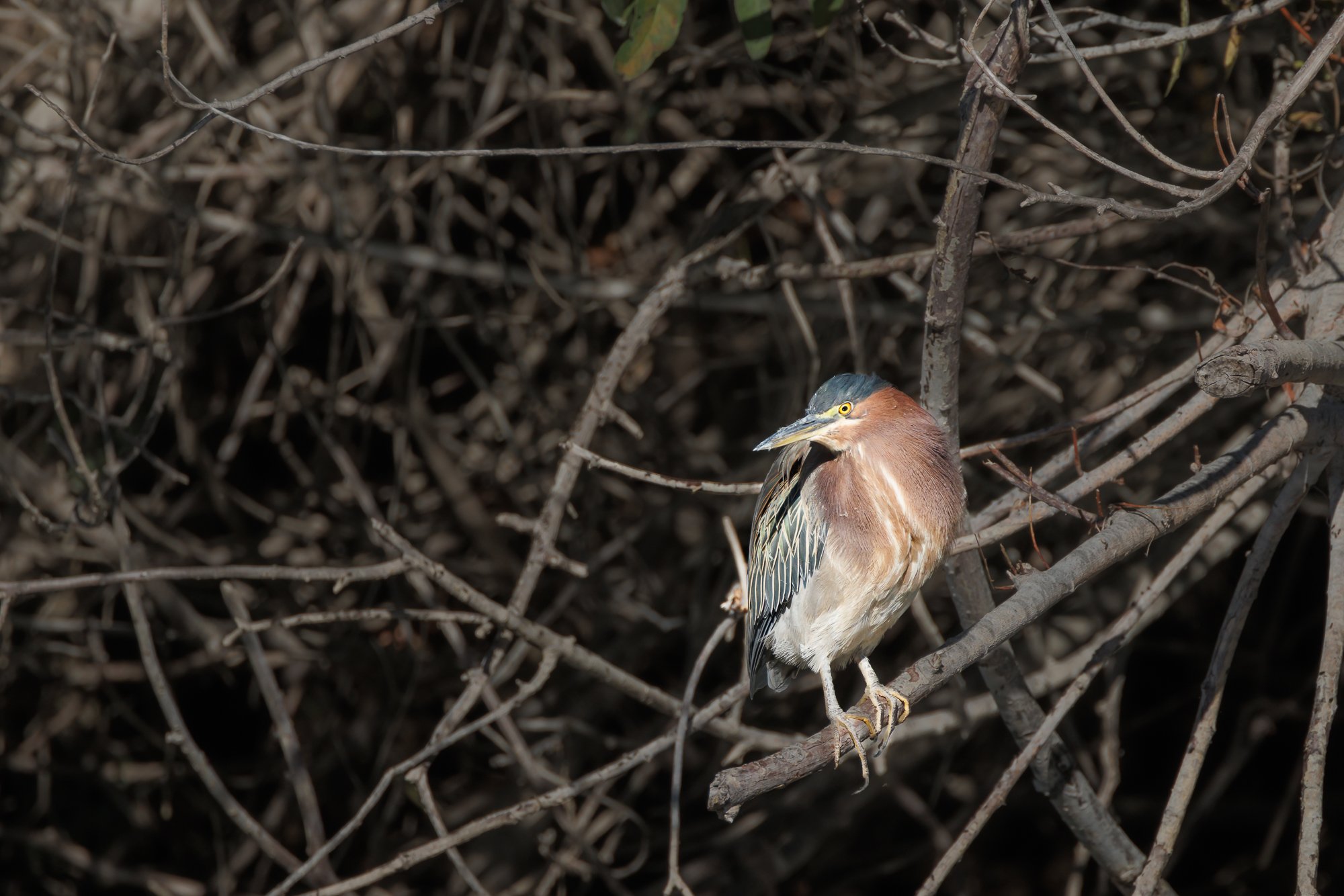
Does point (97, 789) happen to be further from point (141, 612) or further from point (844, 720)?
point (844, 720)

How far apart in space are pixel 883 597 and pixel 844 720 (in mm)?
205

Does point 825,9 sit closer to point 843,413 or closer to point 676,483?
point 843,413

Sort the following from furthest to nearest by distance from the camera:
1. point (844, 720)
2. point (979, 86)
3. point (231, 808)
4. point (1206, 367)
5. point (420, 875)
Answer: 1. point (420, 875)
2. point (231, 808)
3. point (844, 720)
4. point (979, 86)
5. point (1206, 367)

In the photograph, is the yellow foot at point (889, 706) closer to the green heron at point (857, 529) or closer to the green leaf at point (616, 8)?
the green heron at point (857, 529)

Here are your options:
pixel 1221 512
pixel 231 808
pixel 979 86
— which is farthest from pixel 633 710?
pixel 979 86

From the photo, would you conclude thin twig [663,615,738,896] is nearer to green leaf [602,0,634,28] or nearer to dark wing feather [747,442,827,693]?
dark wing feather [747,442,827,693]

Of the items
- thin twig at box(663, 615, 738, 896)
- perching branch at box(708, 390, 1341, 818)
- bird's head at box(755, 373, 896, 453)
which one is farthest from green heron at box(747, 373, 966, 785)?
perching branch at box(708, 390, 1341, 818)

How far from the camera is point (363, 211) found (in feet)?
10.7

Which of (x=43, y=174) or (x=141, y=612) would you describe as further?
(x=43, y=174)

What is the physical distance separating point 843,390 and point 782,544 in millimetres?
307

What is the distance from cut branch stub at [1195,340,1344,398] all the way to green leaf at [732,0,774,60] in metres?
1.00

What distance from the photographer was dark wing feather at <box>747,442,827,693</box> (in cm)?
197

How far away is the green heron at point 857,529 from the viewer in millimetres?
1847

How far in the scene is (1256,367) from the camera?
1290 mm
